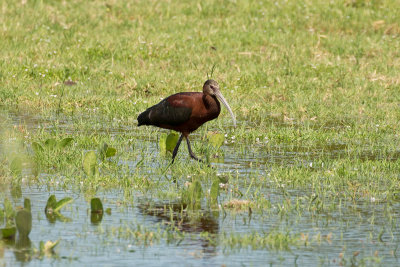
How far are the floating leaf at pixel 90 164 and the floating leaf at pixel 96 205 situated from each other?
1.19m

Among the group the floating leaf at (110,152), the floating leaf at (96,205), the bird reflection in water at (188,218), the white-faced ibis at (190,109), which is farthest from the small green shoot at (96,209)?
the white-faced ibis at (190,109)

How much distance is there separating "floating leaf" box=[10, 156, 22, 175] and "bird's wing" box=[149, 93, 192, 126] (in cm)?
214

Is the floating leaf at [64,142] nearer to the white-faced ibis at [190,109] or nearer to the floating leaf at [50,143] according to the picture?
the floating leaf at [50,143]

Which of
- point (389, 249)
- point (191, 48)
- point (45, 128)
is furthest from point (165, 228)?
point (191, 48)

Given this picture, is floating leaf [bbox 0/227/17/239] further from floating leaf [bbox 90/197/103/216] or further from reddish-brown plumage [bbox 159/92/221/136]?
reddish-brown plumage [bbox 159/92/221/136]

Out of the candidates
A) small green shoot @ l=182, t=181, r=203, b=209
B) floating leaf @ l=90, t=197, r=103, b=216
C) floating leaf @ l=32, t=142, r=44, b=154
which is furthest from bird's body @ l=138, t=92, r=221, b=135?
floating leaf @ l=90, t=197, r=103, b=216

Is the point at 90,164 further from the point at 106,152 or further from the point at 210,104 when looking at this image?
the point at 210,104

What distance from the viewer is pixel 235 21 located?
56.1ft

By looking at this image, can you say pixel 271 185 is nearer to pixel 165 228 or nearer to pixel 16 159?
pixel 165 228

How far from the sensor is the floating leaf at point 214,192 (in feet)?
24.4

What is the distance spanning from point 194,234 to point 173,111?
3269 millimetres

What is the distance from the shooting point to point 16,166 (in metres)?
8.08

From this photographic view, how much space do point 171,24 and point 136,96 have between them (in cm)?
407

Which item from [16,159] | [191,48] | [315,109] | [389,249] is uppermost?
[191,48]
